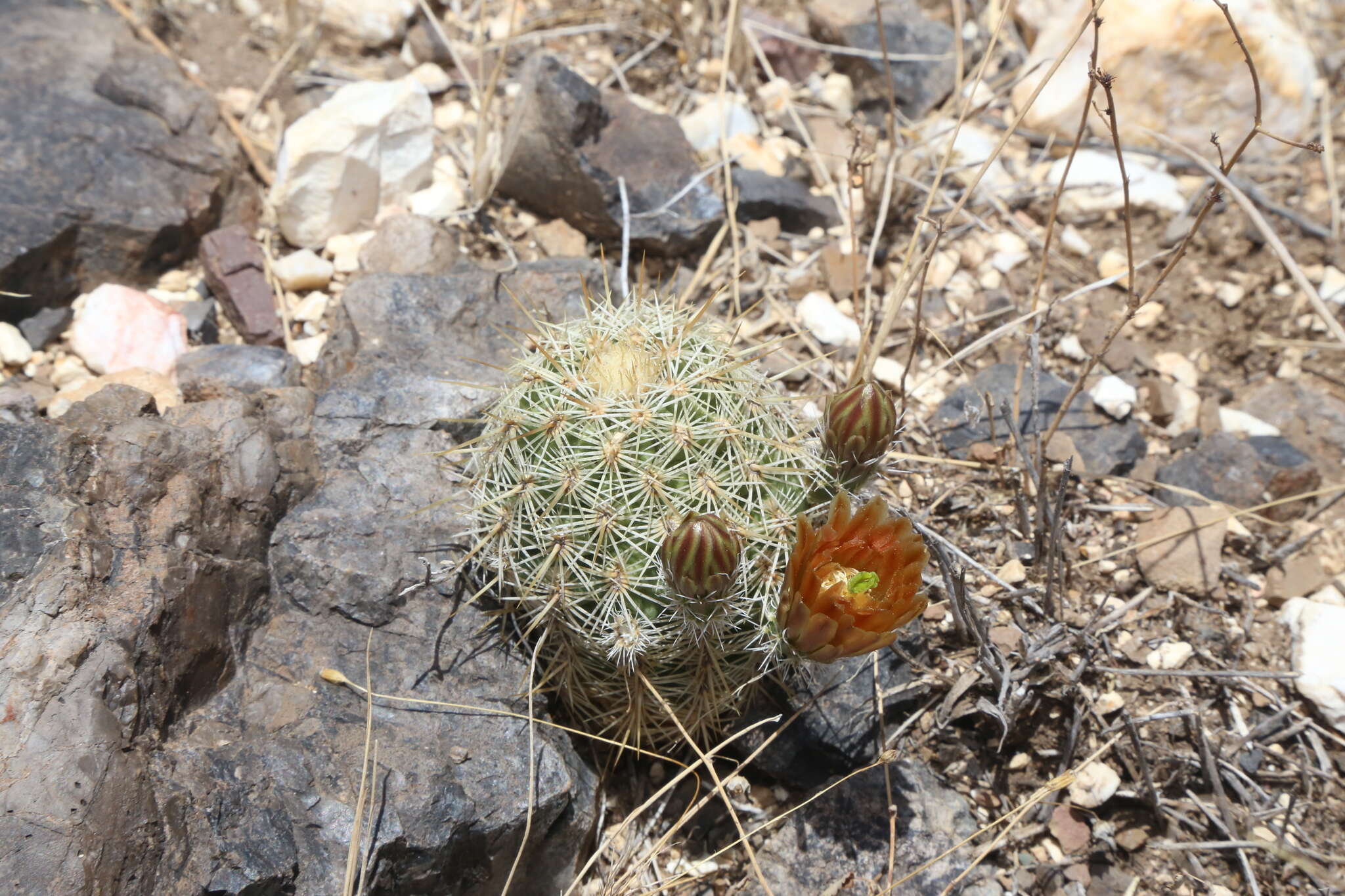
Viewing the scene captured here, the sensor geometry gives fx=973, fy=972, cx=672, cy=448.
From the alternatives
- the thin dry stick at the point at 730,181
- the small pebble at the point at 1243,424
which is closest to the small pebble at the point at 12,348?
the thin dry stick at the point at 730,181

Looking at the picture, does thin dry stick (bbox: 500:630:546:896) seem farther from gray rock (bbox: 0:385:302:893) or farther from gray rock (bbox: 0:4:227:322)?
gray rock (bbox: 0:4:227:322)

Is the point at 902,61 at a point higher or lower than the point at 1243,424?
higher

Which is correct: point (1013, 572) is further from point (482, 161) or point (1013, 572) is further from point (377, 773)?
point (482, 161)

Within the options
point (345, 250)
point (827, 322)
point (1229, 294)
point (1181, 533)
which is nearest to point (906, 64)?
point (827, 322)

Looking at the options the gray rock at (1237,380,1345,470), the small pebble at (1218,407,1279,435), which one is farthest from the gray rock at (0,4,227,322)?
the gray rock at (1237,380,1345,470)

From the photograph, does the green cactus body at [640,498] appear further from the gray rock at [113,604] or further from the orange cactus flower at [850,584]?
the gray rock at [113,604]
